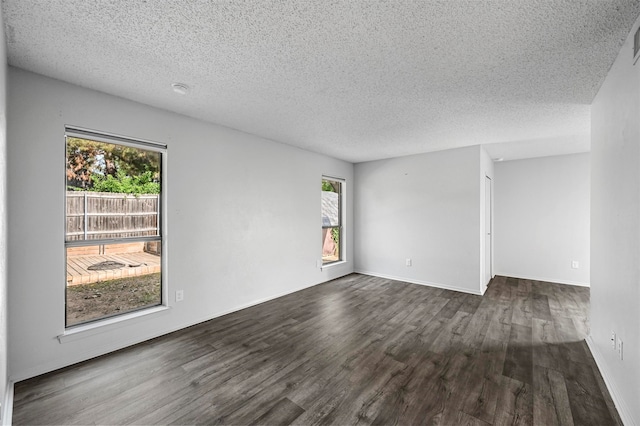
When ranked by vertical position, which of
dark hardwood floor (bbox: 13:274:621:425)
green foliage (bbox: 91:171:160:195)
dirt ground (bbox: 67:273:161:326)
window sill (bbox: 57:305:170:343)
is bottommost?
dark hardwood floor (bbox: 13:274:621:425)

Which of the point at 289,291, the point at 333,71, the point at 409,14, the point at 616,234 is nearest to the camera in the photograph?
the point at 409,14

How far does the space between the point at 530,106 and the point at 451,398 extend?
2.85 meters

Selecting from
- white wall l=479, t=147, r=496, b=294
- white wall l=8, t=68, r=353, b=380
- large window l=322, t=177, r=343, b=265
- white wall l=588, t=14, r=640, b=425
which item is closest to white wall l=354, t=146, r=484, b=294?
white wall l=479, t=147, r=496, b=294

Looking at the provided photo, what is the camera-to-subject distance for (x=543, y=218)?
5.33 meters

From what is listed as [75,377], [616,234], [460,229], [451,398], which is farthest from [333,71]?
[460,229]

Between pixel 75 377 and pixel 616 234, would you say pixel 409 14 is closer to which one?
pixel 616 234

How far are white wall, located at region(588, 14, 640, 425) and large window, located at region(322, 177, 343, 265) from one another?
12.5 feet

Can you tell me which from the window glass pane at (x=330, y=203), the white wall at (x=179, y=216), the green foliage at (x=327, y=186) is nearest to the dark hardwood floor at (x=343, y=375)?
the white wall at (x=179, y=216)

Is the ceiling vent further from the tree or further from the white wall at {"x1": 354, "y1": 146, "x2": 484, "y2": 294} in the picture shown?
the tree

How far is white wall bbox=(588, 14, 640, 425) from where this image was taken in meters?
1.60

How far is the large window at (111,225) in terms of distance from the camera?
96.9 inches

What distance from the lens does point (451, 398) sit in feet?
6.37

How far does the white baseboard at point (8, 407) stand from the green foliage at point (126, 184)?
1.61 m

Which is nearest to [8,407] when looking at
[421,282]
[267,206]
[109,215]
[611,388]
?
[109,215]
